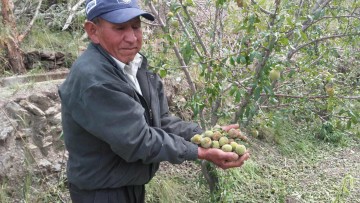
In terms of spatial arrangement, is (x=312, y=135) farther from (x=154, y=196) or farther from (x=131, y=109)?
Answer: (x=131, y=109)

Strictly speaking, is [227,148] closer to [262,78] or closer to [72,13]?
[262,78]

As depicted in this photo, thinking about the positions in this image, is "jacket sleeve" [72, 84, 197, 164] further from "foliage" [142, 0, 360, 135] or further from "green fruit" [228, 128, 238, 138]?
"foliage" [142, 0, 360, 135]

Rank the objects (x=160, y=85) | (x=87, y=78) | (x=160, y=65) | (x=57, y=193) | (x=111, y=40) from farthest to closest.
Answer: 1. (x=57, y=193)
2. (x=160, y=65)
3. (x=160, y=85)
4. (x=111, y=40)
5. (x=87, y=78)

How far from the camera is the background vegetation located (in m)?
2.62

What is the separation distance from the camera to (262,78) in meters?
2.52

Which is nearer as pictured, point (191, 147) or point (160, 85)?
point (191, 147)

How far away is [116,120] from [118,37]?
1.35 ft

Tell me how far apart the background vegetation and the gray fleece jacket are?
2.28 ft

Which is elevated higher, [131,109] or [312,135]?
[131,109]

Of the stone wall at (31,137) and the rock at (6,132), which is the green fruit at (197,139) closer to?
the stone wall at (31,137)

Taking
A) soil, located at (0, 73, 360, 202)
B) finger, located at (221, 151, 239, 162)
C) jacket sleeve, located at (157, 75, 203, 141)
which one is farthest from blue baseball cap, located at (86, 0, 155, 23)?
soil, located at (0, 73, 360, 202)

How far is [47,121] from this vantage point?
3496 millimetres

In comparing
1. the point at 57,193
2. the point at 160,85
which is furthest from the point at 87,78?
the point at 57,193

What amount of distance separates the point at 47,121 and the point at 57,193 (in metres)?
0.64
